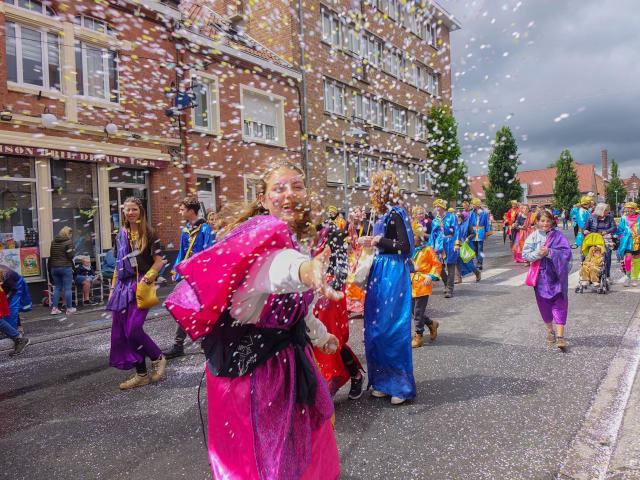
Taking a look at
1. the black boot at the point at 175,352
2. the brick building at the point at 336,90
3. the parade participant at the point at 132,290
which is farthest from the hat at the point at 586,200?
the parade participant at the point at 132,290

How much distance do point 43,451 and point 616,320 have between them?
7188mm

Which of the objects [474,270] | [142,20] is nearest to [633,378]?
[474,270]

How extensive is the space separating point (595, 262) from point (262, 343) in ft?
29.9

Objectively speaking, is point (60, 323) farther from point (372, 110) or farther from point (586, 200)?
point (372, 110)

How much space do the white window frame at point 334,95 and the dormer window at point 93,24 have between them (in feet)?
28.5

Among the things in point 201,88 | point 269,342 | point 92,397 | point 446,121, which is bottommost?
point 92,397

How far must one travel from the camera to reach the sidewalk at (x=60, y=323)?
727 cm

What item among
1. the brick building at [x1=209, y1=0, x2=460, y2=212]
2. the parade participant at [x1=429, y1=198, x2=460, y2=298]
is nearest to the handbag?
the parade participant at [x1=429, y1=198, x2=460, y2=298]

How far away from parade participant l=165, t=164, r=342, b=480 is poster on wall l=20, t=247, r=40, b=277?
10724mm

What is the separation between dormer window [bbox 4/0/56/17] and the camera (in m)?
10.5

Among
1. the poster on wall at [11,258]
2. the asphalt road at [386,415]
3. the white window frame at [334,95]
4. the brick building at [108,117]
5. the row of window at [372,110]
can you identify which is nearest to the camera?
the asphalt road at [386,415]

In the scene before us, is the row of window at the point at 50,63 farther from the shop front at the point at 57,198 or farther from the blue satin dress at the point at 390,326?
the blue satin dress at the point at 390,326

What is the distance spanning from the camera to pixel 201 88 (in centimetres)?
1414

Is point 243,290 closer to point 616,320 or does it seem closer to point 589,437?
point 589,437
